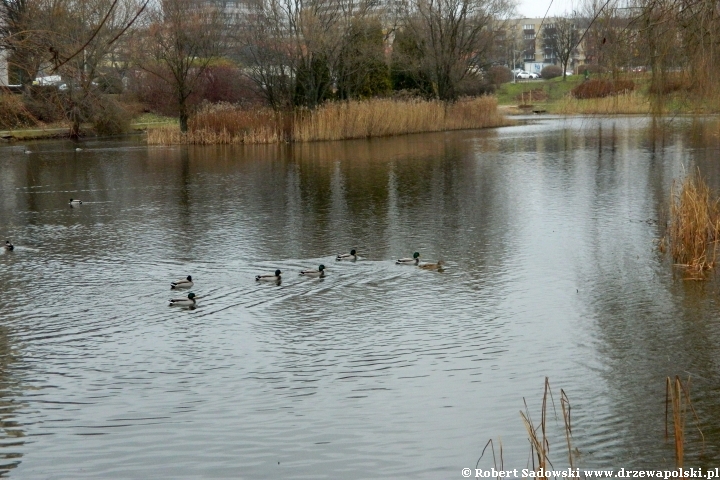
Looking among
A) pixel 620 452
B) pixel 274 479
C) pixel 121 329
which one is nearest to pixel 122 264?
pixel 121 329

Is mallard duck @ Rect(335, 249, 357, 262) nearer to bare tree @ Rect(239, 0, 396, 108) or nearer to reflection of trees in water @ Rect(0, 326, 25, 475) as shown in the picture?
reflection of trees in water @ Rect(0, 326, 25, 475)

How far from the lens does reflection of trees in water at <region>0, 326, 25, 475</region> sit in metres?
6.87

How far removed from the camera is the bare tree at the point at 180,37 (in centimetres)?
3400

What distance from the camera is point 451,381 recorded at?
8.16 metres

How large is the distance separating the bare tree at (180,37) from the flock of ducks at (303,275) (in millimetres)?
22633

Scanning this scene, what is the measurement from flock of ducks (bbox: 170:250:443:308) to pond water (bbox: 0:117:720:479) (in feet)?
0.55

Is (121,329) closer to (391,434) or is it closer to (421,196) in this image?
(391,434)

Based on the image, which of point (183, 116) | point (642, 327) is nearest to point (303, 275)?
point (642, 327)

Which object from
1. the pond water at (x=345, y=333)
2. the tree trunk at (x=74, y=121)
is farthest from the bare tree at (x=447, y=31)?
the tree trunk at (x=74, y=121)

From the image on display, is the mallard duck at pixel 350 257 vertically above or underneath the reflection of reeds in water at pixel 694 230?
underneath

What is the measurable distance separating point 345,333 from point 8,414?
11.3 feet

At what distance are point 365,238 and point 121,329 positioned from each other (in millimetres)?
5332

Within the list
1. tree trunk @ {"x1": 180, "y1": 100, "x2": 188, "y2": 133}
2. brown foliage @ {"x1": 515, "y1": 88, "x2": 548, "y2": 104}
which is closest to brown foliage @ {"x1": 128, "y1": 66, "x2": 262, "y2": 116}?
tree trunk @ {"x1": 180, "y1": 100, "x2": 188, "y2": 133}

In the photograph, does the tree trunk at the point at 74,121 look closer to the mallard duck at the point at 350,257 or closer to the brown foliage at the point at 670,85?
the mallard duck at the point at 350,257
